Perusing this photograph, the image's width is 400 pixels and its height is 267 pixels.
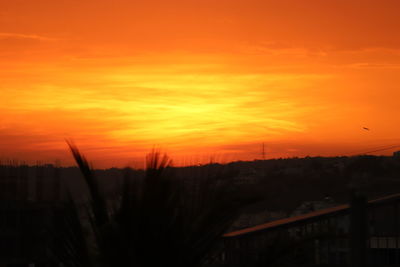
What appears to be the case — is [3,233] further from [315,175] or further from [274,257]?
[315,175]

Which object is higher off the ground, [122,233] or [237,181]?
[237,181]

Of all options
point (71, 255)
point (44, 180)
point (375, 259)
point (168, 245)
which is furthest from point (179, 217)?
point (44, 180)

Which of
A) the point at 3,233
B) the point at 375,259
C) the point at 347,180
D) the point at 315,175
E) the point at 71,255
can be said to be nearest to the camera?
the point at 71,255

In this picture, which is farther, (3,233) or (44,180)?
(44,180)

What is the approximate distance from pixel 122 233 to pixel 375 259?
8.93 meters

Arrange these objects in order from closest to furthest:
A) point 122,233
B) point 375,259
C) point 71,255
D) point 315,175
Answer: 1. point 122,233
2. point 71,255
3. point 375,259
4. point 315,175

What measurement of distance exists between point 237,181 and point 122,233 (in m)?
1.14

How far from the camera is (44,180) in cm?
2158

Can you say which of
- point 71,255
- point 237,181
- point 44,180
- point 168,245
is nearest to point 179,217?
point 168,245

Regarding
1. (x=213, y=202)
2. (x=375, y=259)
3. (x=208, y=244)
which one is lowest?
(x=375, y=259)

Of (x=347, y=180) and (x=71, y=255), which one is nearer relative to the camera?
(x=71, y=255)

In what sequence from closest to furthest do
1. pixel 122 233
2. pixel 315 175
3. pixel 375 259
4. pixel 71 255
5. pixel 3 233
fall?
pixel 122 233
pixel 71 255
pixel 375 259
pixel 3 233
pixel 315 175

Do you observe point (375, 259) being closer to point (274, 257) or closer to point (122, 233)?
point (274, 257)

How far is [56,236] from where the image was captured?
577 centimetres
